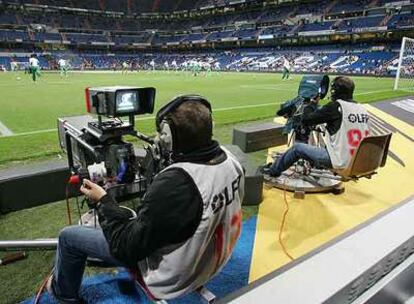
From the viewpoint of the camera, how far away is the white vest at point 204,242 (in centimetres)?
139

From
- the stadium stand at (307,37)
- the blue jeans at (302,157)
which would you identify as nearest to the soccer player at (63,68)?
the stadium stand at (307,37)

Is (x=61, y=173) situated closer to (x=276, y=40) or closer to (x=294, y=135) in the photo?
(x=294, y=135)

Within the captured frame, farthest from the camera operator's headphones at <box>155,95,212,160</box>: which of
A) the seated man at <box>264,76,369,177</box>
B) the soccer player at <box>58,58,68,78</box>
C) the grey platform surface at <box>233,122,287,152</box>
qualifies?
the soccer player at <box>58,58,68,78</box>

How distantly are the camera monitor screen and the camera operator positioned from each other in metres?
0.78

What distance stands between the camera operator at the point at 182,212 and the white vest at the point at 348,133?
209 cm

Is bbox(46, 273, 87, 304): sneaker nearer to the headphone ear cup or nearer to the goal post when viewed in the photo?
the headphone ear cup

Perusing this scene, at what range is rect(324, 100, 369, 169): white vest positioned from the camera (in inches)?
132

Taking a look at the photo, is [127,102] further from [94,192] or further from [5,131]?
[5,131]

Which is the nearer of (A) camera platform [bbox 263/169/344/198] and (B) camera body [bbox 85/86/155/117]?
(B) camera body [bbox 85/86/155/117]

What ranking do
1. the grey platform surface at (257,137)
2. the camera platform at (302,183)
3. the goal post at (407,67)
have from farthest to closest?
the goal post at (407,67), the grey platform surface at (257,137), the camera platform at (302,183)

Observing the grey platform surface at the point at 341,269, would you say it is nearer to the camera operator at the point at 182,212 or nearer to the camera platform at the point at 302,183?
the camera operator at the point at 182,212

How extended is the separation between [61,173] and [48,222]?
1.92 feet

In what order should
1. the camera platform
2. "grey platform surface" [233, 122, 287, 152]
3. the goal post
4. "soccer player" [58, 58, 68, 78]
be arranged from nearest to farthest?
the camera platform < "grey platform surface" [233, 122, 287, 152] < the goal post < "soccer player" [58, 58, 68, 78]

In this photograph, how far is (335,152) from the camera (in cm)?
343
